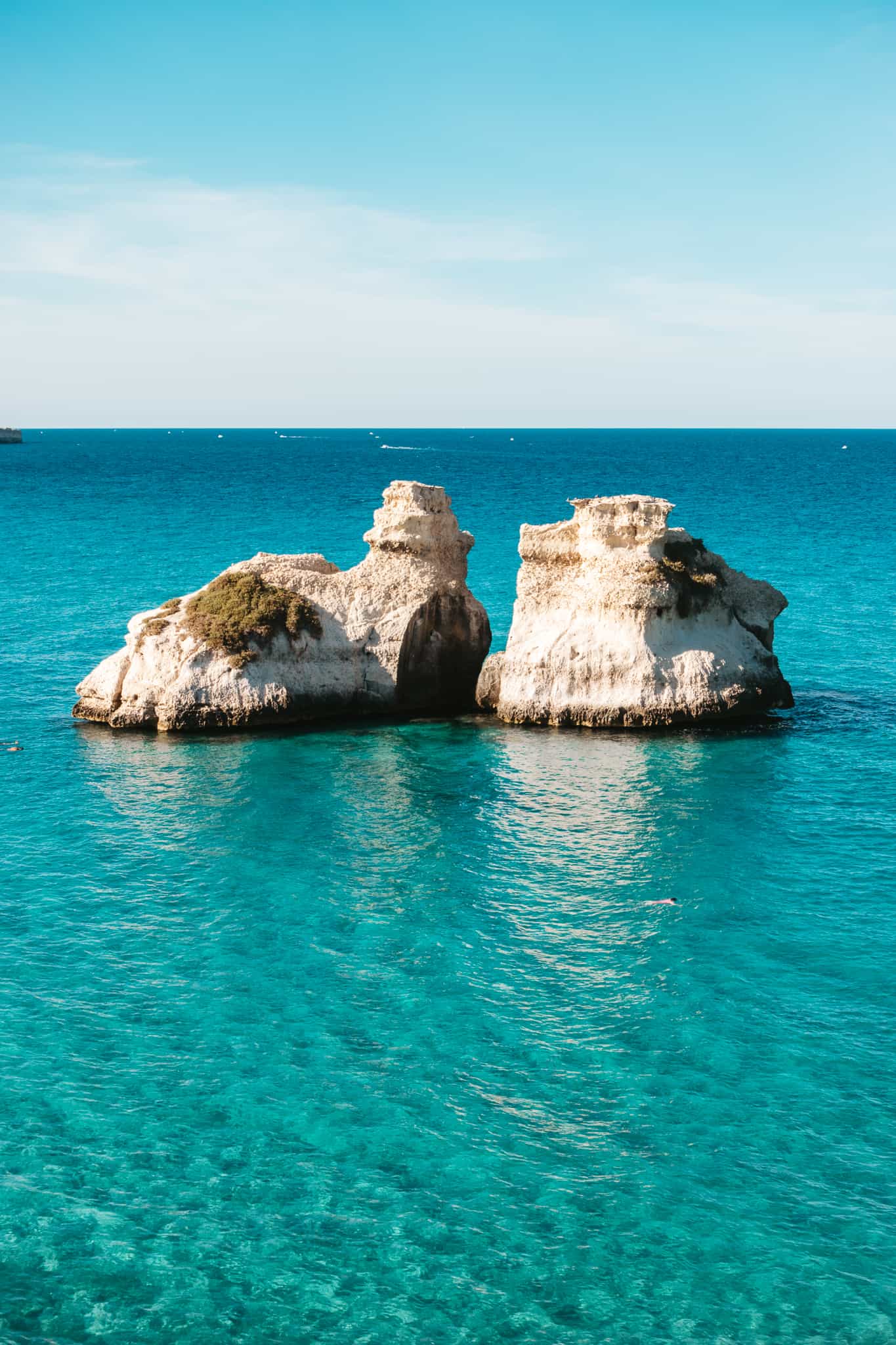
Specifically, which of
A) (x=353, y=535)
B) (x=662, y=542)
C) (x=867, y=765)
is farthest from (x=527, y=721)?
(x=353, y=535)

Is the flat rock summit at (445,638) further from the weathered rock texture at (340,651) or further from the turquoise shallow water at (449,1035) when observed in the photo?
the turquoise shallow water at (449,1035)

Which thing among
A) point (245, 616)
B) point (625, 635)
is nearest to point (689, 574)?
point (625, 635)

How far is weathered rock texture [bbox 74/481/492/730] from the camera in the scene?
38062 millimetres

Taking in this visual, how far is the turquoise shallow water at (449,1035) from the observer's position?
15008mm

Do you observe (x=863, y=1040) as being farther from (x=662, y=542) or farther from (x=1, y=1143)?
(x=662, y=542)

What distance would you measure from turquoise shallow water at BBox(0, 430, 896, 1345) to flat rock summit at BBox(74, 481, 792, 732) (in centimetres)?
125

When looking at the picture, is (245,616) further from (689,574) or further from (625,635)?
(689,574)

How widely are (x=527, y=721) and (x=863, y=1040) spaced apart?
65.3ft

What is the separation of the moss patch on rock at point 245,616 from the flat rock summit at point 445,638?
0.17 feet

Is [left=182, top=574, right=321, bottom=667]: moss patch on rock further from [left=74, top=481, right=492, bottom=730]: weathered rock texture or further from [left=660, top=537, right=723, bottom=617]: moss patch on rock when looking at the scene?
[left=660, top=537, right=723, bottom=617]: moss patch on rock

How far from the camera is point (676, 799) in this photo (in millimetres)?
31516

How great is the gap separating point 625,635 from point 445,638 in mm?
6819

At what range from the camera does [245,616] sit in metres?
38.4

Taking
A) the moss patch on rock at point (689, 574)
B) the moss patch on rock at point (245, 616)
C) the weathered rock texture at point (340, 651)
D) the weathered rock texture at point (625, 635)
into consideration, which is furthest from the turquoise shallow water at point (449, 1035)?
the moss patch on rock at point (689, 574)
